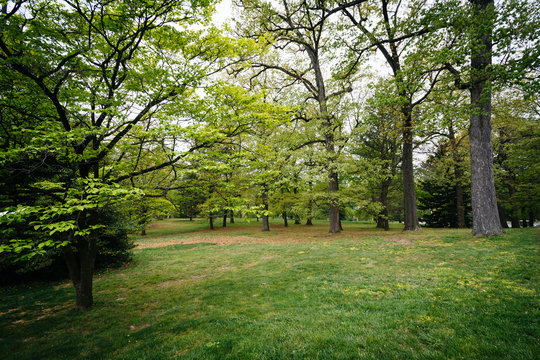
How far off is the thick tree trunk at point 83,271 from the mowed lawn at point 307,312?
0.34m

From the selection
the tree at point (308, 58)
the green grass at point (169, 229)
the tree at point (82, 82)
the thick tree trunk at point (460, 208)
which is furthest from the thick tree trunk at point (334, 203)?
the green grass at point (169, 229)

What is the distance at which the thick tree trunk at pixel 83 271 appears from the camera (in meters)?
5.61

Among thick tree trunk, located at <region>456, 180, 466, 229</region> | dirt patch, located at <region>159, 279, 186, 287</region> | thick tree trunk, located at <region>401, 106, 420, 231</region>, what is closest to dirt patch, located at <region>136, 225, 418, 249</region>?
thick tree trunk, located at <region>401, 106, 420, 231</region>

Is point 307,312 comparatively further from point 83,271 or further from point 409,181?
point 409,181

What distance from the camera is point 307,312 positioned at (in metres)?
4.50

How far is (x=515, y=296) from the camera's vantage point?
4.27m

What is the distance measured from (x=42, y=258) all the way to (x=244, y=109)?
371 inches

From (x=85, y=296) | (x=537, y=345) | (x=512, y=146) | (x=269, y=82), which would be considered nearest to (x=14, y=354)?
(x=85, y=296)

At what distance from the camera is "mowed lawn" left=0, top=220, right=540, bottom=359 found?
10.9 ft

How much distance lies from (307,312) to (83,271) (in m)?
6.04

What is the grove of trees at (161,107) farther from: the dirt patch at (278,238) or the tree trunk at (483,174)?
the dirt patch at (278,238)

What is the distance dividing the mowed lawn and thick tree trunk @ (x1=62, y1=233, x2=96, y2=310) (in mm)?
338

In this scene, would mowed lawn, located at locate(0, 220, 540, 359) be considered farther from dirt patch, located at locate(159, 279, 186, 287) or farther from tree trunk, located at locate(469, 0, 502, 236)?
tree trunk, located at locate(469, 0, 502, 236)

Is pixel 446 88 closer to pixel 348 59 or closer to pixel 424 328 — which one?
pixel 348 59
